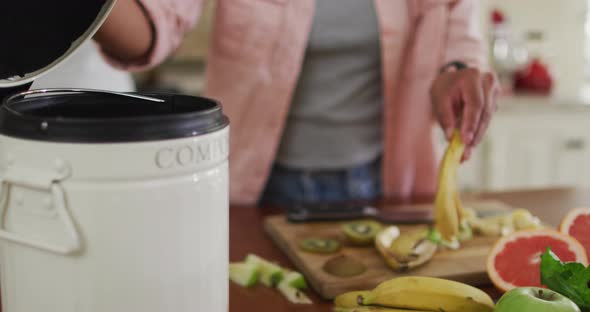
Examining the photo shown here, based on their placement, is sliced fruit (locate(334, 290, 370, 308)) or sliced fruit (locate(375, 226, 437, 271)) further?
sliced fruit (locate(375, 226, 437, 271))

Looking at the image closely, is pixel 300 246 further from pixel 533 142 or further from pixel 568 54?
pixel 568 54

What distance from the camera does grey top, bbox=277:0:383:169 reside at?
1439 millimetres

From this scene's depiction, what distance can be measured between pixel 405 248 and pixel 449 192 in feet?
0.35

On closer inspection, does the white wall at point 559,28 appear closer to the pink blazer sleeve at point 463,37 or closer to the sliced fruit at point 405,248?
the pink blazer sleeve at point 463,37

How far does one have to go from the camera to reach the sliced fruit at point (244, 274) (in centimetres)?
95

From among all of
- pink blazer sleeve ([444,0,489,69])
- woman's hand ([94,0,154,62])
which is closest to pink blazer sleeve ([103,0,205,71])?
woman's hand ([94,0,154,62])

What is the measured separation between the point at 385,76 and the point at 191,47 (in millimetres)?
1817

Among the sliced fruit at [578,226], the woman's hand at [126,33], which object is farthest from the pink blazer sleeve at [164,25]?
the sliced fruit at [578,226]

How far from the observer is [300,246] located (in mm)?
1085

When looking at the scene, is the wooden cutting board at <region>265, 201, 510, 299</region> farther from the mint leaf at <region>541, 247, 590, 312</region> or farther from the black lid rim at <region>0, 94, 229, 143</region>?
the black lid rim at <region>0, 94, 229, 143</region>

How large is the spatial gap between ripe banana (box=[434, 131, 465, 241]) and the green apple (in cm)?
33

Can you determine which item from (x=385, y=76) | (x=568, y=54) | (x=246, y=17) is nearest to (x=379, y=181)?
(x=385, y=76)

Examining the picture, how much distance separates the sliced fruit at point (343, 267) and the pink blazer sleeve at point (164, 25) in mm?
463

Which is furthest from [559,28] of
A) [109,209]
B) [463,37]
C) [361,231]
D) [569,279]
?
[109,209]
